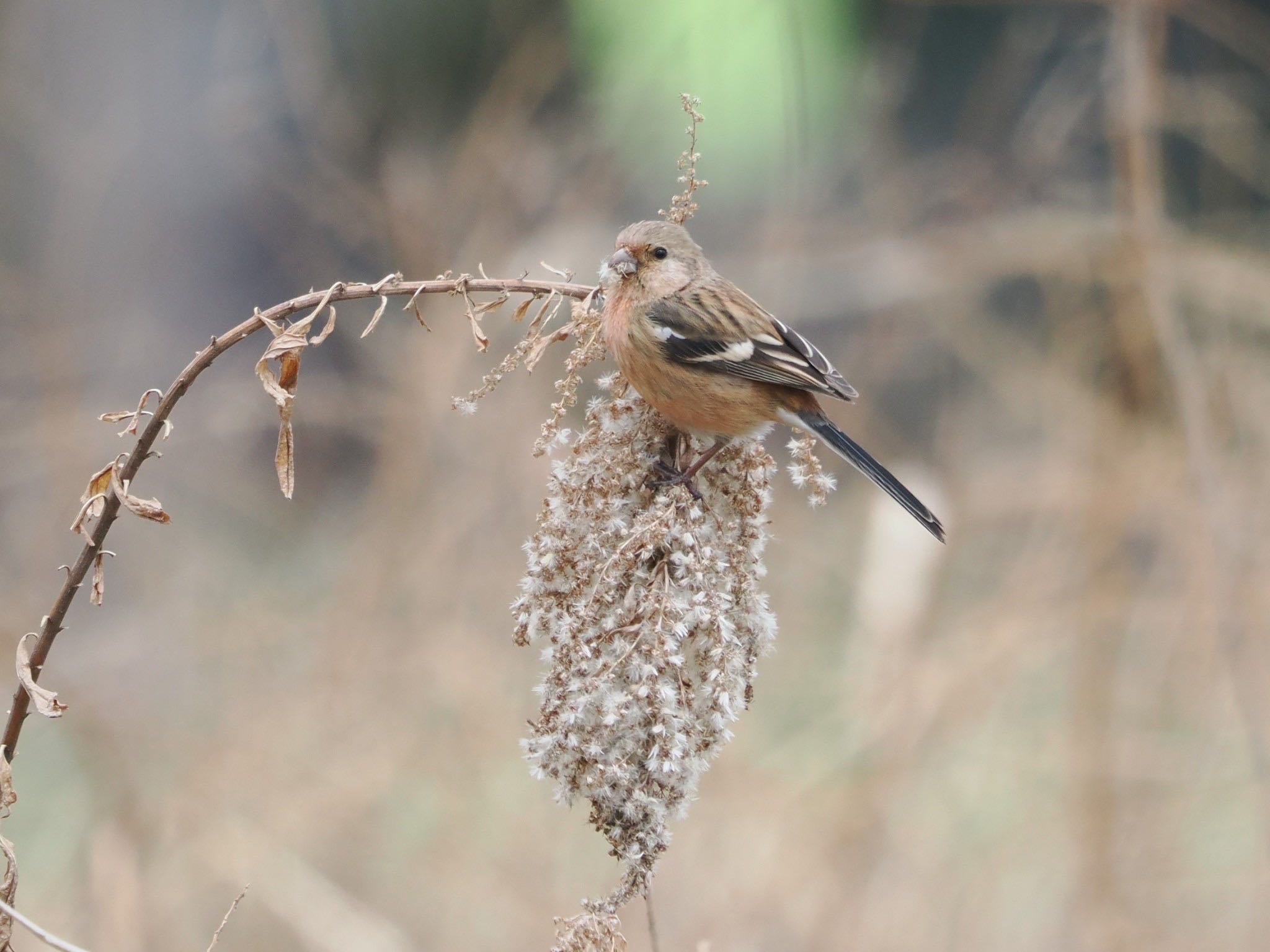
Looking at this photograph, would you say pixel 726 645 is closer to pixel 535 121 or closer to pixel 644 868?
pixel 644 868

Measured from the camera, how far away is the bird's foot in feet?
7.08

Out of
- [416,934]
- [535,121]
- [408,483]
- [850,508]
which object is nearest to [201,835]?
[416,934]

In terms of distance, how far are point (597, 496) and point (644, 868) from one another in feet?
2.11

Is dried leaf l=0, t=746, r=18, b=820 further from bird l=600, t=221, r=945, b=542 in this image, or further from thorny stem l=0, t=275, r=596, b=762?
bird l=600, t=221, r=945, b=542

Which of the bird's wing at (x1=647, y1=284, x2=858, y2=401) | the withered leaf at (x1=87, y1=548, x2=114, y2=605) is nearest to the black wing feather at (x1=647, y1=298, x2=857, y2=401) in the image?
the bird's wing at (x1=647, y1=284, x2=858, y2=401)

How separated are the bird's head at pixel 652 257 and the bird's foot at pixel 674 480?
0.81 metres

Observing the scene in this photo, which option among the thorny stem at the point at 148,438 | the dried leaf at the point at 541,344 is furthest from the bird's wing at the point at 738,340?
the thorny stem at the point at 148,438

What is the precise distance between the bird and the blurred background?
1071mm

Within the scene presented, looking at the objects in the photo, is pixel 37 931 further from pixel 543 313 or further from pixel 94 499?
pixel 543 313

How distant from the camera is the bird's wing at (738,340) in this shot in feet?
9.27

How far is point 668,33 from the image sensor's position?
606 centimetres

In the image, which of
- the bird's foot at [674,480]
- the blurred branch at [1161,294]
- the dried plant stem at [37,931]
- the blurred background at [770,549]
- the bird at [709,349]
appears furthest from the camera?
the blurred background at [770,549]

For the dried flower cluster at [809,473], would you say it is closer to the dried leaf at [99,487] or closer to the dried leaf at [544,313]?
the dried leaf at [544,313]

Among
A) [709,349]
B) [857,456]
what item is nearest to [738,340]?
[709,349]
